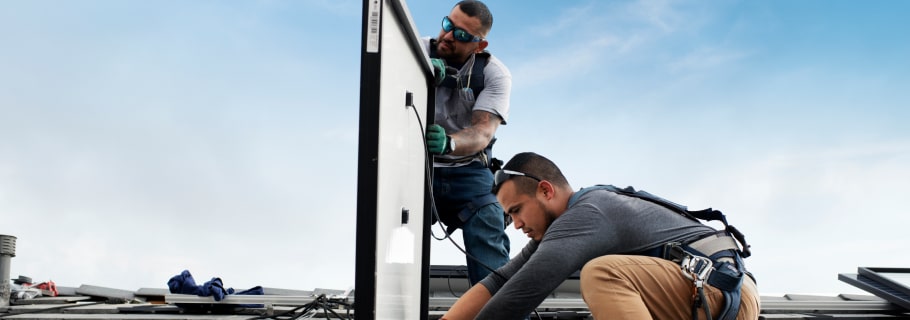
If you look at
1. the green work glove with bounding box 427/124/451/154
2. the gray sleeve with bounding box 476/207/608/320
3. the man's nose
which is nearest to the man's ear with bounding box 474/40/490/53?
the man's nose

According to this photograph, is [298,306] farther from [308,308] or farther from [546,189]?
[546,189]

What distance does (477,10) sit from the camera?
412cm

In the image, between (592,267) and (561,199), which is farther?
(561,199)

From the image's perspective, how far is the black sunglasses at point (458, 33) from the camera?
4.07 metres

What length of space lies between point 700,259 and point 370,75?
5.08ft

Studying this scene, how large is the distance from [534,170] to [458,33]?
1038mm

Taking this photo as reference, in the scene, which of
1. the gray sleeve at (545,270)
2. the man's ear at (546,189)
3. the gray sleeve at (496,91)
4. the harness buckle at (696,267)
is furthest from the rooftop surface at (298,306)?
the harness buckle at (696,267)

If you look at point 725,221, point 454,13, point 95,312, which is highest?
point 454,13

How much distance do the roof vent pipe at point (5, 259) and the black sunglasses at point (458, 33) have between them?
9.80 feet

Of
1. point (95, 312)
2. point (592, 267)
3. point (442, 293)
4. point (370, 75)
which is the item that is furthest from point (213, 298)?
point (370, 75)

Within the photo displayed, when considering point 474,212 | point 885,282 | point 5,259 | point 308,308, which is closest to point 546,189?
point 474,212

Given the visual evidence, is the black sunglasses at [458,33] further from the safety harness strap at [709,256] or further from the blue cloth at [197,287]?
the blue cloth at [197,287]

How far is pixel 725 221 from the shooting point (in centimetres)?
314

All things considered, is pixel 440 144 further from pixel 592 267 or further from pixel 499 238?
pixel 499 238
